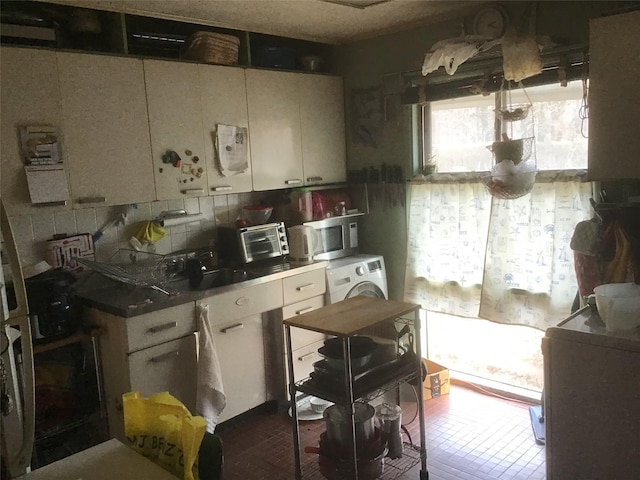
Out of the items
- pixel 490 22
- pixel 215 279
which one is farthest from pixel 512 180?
pixel 215 279

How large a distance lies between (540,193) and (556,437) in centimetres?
141

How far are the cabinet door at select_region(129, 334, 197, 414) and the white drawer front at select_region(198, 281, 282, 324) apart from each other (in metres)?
0.19

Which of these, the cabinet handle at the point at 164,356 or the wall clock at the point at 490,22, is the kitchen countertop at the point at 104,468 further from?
the wall clock at the point at 490,22

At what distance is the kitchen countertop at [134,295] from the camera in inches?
105

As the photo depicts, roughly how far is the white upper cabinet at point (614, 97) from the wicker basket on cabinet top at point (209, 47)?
1964 mm

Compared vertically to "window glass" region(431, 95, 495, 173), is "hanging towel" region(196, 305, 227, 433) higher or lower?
lower

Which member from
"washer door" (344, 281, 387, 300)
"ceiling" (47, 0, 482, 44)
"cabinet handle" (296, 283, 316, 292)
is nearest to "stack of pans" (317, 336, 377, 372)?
"cabinet handle" (296, 283, 316, 292)

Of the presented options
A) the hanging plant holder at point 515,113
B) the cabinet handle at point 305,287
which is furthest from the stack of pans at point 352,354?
the hanging plant holder at point 515,113

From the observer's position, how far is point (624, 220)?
101 inches

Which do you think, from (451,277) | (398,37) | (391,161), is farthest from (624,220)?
(398,37)

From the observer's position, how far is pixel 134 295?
2.87 m

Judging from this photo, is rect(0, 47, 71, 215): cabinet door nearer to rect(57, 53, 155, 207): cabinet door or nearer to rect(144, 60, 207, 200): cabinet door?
rect(57, 53, 155, 207): cabinet door

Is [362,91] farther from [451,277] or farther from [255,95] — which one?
[451,277]

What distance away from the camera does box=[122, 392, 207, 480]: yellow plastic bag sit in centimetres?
130
